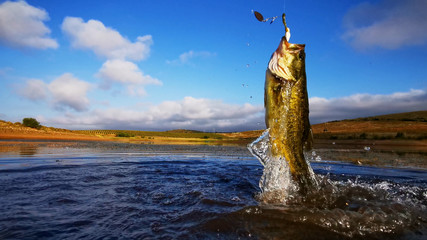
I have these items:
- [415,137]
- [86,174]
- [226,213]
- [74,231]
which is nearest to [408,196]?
[226,213]

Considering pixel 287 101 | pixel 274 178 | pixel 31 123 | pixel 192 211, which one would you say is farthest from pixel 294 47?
pixel 31 123

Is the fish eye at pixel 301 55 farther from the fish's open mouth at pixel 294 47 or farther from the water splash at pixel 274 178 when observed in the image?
the water splash at pixel 274 178

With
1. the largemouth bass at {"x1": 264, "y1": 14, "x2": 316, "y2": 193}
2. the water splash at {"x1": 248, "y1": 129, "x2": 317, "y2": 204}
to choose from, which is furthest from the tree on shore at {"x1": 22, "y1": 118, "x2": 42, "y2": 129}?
the largemouth bass at {"x1": 264, "y1": 14, "x2": 316, "y2": 193}

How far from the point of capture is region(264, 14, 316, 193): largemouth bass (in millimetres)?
4113

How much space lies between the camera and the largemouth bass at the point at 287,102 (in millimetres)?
4113

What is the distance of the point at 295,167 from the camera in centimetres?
440

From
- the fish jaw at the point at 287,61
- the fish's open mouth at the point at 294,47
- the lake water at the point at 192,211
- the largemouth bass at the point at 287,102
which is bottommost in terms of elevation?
the lake water at the point at 192,211

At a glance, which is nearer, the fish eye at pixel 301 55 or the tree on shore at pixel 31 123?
the fish eye at pixel 301 55

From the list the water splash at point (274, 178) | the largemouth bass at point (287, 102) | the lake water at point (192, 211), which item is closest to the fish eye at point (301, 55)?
the largemouth bass at point (287, 102)

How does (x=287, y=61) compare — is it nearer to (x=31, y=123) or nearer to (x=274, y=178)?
(x=274, y=178)

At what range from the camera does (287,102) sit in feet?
13.6

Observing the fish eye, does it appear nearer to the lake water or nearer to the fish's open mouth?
the fish's open mouth

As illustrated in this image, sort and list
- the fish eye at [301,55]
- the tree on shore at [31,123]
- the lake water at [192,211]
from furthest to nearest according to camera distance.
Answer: the tree on shore at [31,123] → the fish eye at [301,55] → the lake water at [192,211]

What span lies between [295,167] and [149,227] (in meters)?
2.83
